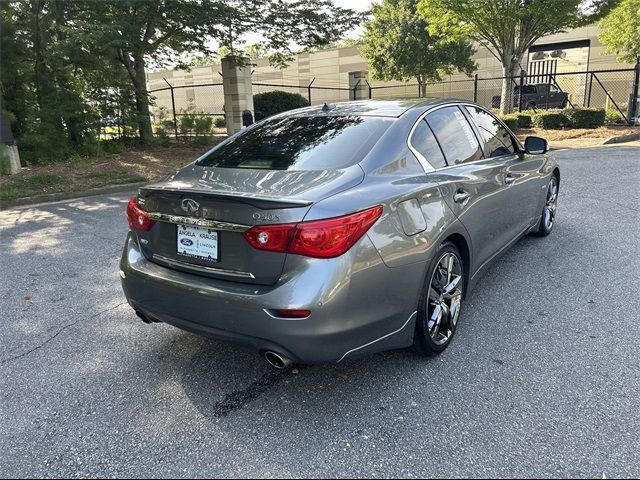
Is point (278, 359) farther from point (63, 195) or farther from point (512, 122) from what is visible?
point (512, 122)

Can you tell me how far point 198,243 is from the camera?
2.67 meters

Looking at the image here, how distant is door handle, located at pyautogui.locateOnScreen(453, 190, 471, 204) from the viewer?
127 inches

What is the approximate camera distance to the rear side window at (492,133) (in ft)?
13.6

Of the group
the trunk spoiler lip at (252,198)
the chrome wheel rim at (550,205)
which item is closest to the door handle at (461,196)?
the trunk spoiler lip at (252,198)

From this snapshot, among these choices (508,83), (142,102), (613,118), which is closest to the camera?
(142,102)

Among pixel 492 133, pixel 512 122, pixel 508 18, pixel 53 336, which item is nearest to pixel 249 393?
pixel 53 336

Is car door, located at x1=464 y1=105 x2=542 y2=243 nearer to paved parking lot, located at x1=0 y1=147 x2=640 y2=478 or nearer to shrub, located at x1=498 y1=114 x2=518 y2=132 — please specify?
paved parking lot, located at x1=0 y1=147 x2=640 y2=478

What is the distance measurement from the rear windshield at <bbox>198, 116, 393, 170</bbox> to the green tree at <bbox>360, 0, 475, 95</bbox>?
25.2 m

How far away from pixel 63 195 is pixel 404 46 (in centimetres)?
2267

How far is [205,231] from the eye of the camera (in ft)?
8.64

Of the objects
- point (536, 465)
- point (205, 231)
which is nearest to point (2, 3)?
point (205, 231)

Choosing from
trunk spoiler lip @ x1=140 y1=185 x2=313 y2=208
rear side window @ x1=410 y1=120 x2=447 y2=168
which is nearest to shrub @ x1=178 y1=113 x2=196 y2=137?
rear side window @ x1=410 y1=120 x2=447 y2=168

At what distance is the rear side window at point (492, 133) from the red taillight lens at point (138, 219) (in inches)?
106

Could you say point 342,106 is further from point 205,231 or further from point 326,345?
point 326,345
